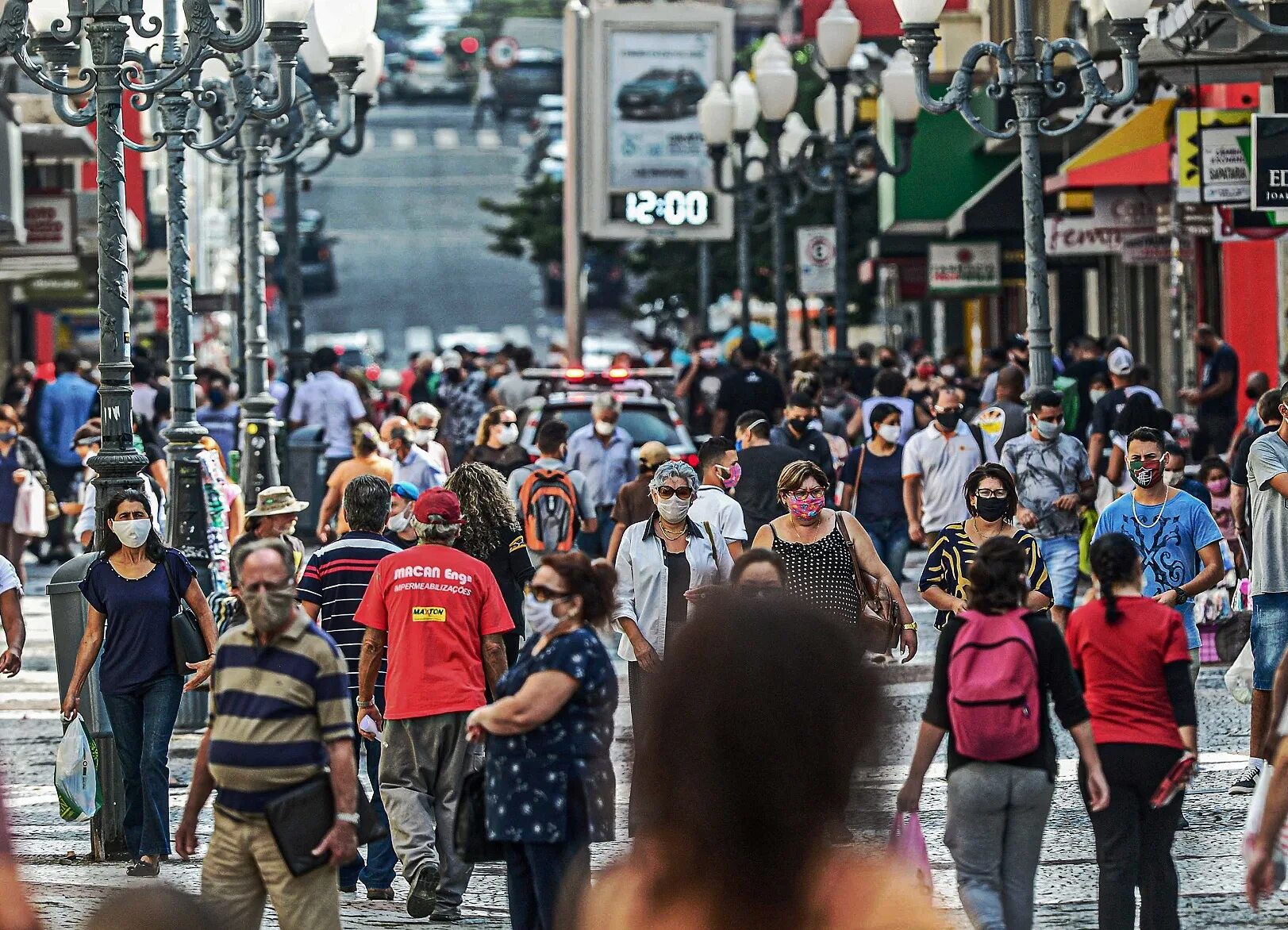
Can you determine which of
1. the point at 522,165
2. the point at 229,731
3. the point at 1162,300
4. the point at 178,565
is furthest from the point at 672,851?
the point at 522,165

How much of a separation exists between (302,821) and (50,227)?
26274 millimetres

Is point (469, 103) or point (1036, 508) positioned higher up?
point (469, 103)

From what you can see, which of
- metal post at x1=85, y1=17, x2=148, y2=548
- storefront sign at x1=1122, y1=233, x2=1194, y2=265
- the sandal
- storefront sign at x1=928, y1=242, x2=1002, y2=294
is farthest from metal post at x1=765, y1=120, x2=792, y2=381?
the sandal

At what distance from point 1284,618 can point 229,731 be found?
17.7 ft

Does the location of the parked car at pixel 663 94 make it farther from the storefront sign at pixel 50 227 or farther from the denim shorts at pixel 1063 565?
the denim shorts at pixel 1063 565

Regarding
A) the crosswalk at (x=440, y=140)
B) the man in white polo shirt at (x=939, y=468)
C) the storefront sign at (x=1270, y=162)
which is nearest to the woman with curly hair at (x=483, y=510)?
the man in white polo shirt at (x=939, y=468)

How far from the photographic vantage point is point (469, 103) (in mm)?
107250

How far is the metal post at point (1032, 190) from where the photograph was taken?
1442 centimetres

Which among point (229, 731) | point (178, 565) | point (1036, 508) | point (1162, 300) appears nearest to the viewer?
point (229, 731)

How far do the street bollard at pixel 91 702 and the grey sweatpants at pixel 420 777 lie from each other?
1800 millimetres

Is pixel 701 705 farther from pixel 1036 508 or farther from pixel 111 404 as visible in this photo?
pixel 1036 508

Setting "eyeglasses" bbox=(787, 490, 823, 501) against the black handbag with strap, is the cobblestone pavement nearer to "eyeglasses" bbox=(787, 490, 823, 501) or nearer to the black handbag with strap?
the black handbag with strap

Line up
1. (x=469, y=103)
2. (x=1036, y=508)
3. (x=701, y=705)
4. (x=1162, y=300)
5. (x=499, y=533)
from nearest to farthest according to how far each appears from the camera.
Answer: (x=701, y=705) < (x=499, y=533) < (x=1036, y=508) < (x=1162, y=300) < (x=469, y=103)

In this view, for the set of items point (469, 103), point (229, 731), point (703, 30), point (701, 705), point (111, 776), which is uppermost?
point (469, 103)
